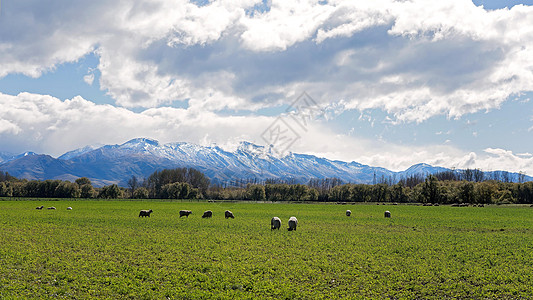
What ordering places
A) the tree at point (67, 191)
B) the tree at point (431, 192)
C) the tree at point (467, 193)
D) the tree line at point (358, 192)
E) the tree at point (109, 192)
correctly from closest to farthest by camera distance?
the tree at point (467, 193), the tree line at point (358, 192), the tree at point (431, 192), the tree at point (109, 192), the tree at point (67, 191)

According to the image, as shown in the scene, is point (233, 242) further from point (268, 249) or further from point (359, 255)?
point (359, 255)

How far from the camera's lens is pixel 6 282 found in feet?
51.8

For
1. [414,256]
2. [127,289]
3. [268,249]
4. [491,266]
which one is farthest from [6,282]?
[491,266]

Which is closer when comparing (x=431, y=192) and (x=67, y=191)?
(x=431, y=192)

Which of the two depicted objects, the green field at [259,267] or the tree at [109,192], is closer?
the green field at [259,267]

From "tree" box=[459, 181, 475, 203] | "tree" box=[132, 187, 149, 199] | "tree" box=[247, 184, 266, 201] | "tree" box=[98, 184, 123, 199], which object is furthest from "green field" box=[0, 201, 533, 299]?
"tree" box=[132, 187, 149, 199]

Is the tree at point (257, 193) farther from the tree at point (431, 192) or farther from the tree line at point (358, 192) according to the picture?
the tree at point (431, 192)

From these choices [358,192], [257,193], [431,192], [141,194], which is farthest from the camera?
[141,194]

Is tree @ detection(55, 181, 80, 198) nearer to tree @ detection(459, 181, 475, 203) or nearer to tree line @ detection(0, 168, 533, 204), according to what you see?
tree line @ detection(0, 168, 533, 204)

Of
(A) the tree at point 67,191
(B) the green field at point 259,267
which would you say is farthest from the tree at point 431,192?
(A) the tree at point 67,191

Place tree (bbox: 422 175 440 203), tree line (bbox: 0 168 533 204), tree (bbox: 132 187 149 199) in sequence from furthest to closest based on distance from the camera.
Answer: tree (bbox: 132 187 149 199) < tree (bbox: 422 175 440 203) < tree line (bbox: 0 168 533 204)

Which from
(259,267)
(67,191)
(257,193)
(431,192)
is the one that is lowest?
(67,191)

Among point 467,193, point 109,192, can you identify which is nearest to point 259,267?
point 467,193

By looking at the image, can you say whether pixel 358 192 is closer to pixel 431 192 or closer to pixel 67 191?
pixel 431 192
